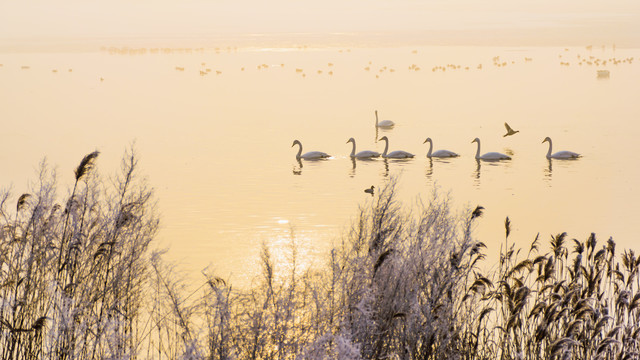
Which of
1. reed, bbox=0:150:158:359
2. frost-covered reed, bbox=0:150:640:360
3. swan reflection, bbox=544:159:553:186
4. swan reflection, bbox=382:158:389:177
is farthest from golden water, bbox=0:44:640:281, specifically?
reed, bbox=0:150:158:359

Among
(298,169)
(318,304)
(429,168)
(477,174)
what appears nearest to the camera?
(318,304)

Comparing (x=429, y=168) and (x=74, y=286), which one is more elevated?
(x=429, y=168)

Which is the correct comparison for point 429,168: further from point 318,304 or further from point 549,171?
point 318,304

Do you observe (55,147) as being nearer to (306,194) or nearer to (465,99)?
(306,194)

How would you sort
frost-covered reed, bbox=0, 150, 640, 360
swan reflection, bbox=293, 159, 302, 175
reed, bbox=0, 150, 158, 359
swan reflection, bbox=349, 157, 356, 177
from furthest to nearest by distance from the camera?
swan reflection, bbox=293, 159, 302, 175 < swan reflection, bbox=349, 157, 356, 177 < reed, bbox=0, 150, 158, 359 < frost-covered reed, bbox=0, 150, 640, 360

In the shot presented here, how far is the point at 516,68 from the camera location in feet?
339

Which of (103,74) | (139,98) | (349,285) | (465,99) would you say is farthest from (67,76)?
(349,285)

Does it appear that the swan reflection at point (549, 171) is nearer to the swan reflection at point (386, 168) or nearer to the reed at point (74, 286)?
the swan reflection at point (386, 168)

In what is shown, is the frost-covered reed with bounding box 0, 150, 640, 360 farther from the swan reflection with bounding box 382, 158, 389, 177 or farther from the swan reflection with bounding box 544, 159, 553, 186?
the swan reflection with bounding box 544, 159, 553, 186

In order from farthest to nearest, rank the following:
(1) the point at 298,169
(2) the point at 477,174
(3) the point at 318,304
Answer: (1) the point at 298,169 < (2) the point at 477,174 < (3) the point at 318,304

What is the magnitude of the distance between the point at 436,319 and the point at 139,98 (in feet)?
182

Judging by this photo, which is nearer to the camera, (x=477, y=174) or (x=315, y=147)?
(x=477, y=174)

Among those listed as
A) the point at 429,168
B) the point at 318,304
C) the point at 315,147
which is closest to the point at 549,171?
the point at 429,168

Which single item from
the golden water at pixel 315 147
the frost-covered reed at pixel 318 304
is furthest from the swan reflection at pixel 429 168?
the frost-covered reed at pixel 318 304
